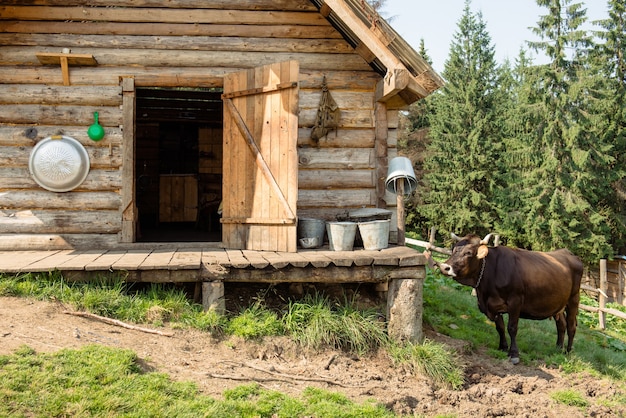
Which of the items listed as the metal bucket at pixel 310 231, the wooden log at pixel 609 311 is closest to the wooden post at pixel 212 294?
the metal bucket at pixel 310 231

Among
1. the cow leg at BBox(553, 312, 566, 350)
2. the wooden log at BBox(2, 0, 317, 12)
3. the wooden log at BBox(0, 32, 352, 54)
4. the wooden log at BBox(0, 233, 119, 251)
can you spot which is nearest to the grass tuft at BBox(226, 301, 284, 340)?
the wooden log at BBox(0, 233, 119, 251)

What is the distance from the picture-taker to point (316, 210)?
7566 millimetres

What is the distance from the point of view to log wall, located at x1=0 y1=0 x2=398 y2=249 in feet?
23.4

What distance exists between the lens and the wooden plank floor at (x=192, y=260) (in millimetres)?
5797

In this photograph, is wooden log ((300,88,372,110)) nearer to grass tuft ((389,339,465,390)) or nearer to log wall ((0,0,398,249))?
log wall ((0,0,398,249))

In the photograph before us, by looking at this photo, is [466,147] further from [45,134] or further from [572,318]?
[45,134]

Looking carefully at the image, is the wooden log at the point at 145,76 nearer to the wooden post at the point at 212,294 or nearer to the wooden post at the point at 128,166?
the wooden post at the point at 128,166

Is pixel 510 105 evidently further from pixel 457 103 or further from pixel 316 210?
pixel 316 210

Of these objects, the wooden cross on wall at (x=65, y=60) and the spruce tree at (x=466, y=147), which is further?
the spruce tree at (x=466, y=147)

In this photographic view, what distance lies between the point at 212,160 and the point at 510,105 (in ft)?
76.5

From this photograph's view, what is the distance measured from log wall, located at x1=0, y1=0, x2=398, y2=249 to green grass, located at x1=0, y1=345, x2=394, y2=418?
9.51ft

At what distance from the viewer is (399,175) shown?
702 cm

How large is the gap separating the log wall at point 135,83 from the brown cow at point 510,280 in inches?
61.6

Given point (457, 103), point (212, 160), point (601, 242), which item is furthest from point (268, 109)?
point (457, 103)
